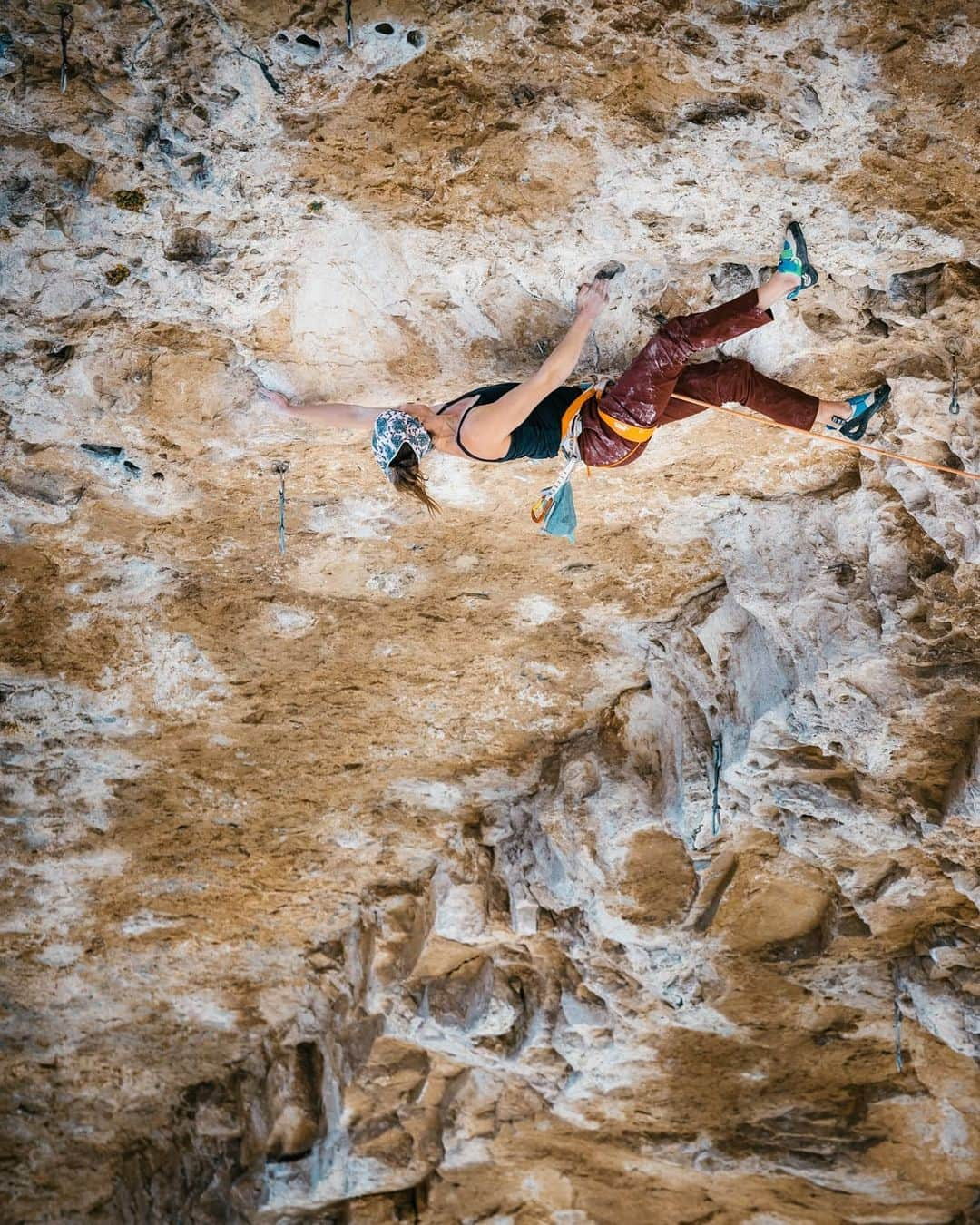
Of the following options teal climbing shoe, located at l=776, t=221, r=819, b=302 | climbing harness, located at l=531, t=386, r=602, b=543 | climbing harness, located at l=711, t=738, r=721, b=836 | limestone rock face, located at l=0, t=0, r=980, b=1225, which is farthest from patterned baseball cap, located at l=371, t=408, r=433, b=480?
climbing harness, located at l=711, t=738, r=721, b=836

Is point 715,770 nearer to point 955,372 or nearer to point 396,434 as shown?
point 955,372

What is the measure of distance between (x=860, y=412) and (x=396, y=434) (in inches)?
61.8

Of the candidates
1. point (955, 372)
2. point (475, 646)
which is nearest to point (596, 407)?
point (955, 372)

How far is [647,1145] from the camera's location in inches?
262

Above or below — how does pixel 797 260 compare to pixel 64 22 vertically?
below

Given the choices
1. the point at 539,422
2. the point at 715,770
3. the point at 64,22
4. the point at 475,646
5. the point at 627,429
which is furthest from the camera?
the point at 475,646

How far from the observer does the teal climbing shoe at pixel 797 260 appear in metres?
3.62

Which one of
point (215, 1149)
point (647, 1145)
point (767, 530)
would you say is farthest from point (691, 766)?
point (215, 1149)

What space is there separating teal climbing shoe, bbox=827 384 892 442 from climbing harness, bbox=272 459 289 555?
211 centimetres

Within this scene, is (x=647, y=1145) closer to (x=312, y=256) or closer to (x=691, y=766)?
(x=691, y=766)

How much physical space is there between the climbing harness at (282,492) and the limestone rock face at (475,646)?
3 centimetres

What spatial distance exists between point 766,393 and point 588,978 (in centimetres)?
327

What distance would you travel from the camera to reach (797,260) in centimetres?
362

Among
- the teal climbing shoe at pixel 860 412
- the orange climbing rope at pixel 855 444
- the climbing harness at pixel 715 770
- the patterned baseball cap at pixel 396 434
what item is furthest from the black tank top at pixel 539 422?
the climbing harness at pixel 715 770
